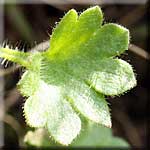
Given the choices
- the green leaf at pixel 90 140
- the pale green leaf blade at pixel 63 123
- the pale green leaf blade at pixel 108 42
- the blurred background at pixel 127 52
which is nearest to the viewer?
the pale green leaf blade at pixel 63 123

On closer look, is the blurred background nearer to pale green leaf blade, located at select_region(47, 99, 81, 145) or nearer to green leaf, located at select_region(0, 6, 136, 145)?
green leaf, located at select_region(0, 6, 136, 145)

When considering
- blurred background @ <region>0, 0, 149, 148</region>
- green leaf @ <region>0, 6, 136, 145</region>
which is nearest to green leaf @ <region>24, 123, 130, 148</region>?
blurred background @ <region>0, 0, 149, 148</region>

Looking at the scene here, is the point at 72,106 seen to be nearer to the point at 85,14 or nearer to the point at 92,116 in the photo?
the point at 92,116

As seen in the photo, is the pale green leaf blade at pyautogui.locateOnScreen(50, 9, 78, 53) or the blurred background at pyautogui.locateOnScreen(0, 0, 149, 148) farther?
the blurred background at pyautogui.locateOnScreen(0, 0, 149, 148)

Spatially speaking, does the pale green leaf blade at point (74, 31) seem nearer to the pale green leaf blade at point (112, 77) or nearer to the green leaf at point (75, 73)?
the green leaf at point (75, 73)

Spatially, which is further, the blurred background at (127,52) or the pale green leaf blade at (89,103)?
the blurred background at (127,52)

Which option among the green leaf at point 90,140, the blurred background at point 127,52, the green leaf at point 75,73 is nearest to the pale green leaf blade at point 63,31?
the green leaf at point 75,73
